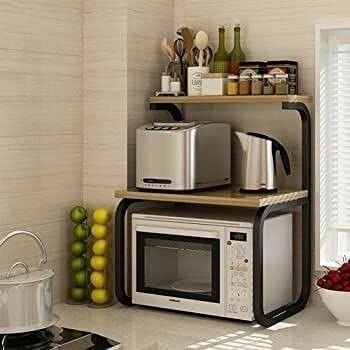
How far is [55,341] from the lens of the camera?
2682mm

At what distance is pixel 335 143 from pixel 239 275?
72 cm

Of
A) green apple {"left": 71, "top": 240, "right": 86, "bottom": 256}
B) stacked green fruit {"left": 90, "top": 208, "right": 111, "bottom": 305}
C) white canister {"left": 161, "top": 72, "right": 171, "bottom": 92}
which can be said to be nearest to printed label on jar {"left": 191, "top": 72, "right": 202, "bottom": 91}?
white canister {"left": 161, "top": 72, "right": 171, "bottom": 92}

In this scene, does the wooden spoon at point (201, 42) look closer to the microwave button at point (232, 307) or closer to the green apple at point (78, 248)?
the green apple at point (78, 248)

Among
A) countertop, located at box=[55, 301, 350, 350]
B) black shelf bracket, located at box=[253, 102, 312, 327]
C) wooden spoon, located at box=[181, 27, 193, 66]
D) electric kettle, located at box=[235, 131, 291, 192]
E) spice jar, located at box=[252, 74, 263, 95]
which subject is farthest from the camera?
wooden spoon, located at box=[181, 27, 193, 66]

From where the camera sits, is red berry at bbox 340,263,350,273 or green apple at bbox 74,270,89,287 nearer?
red berry at bbox 340,263,350,273

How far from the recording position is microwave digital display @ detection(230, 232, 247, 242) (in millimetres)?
2922

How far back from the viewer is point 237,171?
340cm

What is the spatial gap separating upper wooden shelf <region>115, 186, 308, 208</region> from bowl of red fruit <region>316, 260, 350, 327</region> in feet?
1.06

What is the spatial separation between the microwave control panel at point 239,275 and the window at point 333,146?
1.44 feet

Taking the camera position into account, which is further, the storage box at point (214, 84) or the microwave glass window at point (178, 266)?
the storage box at point (214, 84)

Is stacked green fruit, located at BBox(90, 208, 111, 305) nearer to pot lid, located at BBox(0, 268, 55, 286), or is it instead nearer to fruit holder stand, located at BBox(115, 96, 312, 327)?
fruit holder stand, located at BBox(115, 96, 312, 327)

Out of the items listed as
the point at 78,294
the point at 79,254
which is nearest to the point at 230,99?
the point at 79,254

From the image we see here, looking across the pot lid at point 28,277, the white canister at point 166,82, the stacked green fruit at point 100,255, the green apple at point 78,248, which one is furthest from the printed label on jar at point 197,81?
the pot lid at point 28,277

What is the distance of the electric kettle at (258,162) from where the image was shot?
3014mm
